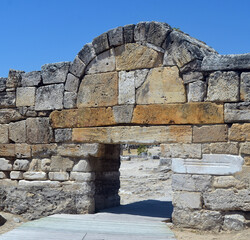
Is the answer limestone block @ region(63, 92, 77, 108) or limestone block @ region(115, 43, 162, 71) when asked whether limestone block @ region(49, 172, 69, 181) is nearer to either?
limestone block @ region(63, 92, 77, 108)

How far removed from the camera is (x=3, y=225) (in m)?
6.73

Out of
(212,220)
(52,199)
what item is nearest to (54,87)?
(52,199)

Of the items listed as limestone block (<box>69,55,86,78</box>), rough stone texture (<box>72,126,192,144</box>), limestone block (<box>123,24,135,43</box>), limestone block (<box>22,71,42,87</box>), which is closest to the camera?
rough stone texture (<box>72,126,192,144</box>)

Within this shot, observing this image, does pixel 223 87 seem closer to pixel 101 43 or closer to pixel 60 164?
pixel 101 43

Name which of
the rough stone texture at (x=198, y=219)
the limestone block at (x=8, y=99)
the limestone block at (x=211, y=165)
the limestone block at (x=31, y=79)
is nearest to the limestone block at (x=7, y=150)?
the limestone block at (x=8, y=99)

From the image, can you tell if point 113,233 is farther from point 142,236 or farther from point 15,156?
point 15,156

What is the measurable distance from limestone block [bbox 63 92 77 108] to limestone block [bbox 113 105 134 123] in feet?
2.88

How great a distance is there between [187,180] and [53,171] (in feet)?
8.59

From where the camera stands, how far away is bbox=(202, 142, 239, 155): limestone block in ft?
19.3

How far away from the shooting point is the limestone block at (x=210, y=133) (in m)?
5.96

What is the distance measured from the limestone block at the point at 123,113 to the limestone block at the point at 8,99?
2.29 metres

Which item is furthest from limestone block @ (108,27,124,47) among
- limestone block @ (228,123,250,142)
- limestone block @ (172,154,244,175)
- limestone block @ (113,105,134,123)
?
limestone block @ (228,123,250,142)

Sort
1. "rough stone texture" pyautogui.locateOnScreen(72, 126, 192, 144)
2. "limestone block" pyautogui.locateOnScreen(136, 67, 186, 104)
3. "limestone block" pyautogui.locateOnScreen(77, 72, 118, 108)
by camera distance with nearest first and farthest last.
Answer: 1. "rough stone texture" pyautogui.locateOnScreen(72, 126, 192, 144)
2. "limestone block" pyautogui.locateOnScreen(136, 67, 186, 104)
3. "limestone block" pyautogui.locateOnScreen(77, 72, 118, 108)

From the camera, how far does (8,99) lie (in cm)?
769
